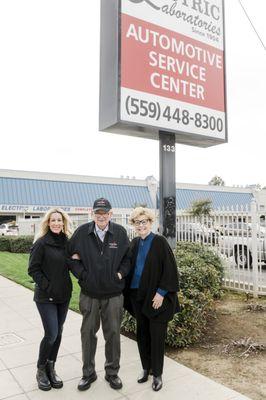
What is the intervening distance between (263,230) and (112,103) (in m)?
5.25

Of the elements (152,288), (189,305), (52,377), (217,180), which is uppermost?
(217,180)

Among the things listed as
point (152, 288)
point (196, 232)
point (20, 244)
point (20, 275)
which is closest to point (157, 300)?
point (152, 288)

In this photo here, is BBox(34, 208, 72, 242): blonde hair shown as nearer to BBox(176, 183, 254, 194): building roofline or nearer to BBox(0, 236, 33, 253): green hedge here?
BBox(0, 236, 33, 253): green hedge

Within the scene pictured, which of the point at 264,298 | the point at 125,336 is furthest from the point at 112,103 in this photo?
the point at 264,298

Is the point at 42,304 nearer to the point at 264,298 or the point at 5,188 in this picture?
the point at 264,298

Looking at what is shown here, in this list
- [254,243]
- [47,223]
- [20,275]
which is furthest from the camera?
[20,275]

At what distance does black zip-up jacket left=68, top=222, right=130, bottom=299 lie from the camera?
3461mm

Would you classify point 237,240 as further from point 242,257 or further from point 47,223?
point 47,223

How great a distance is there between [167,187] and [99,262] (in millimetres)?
2977

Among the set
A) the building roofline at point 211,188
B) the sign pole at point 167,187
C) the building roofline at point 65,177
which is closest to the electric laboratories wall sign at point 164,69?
the sign pole at point 167,187

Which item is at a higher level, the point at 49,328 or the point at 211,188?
the point at 211,188

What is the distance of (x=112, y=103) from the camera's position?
562 centimetres

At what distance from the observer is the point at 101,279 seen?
345cm

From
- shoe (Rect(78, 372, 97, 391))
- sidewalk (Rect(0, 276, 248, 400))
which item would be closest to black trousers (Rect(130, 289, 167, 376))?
sidewalk (Rect(0, 276, 248, 400))
